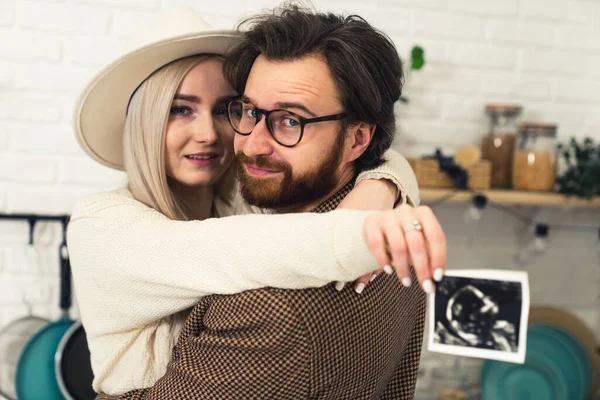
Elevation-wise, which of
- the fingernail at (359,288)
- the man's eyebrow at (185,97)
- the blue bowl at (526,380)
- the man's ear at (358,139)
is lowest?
the blue bowl at (526,380)

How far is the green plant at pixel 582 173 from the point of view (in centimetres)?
222

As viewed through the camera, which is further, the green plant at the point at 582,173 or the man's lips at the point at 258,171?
the green plant at the point at 582,173

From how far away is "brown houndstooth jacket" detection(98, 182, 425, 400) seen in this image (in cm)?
83

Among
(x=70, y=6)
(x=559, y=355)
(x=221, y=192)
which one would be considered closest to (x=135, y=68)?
(x=221, y=192)

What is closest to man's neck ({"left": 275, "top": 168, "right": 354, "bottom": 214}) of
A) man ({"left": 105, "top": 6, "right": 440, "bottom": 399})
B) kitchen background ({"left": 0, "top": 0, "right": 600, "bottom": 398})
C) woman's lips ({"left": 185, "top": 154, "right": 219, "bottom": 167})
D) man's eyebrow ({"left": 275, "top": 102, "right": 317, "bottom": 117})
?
man ({"left": 105, "top": 6, "right": 440, "bottom": 399})

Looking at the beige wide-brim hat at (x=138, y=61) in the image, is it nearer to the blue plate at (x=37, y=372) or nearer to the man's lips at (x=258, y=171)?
the man's lips at (x=258, y=171)

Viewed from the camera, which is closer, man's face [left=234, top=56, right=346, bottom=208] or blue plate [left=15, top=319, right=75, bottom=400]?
man's face [left=234, top=56, right=346, bottom=208]

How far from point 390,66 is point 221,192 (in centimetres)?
57

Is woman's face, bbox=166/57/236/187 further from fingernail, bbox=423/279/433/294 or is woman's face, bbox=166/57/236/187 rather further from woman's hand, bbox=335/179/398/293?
fingernail, bbox=423/279/433/294

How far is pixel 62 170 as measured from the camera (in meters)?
2.05

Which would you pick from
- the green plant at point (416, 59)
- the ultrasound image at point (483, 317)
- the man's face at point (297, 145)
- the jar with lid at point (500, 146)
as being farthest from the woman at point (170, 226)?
the jar with lid at point (500, 146)

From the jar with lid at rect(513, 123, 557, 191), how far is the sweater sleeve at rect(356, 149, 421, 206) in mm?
1075

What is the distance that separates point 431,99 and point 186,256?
1.64 m

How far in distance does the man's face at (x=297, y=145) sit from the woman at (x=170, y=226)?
0.36 feet
